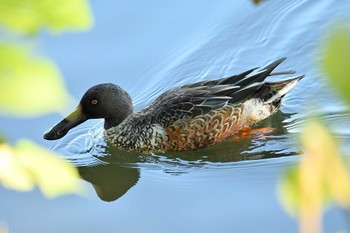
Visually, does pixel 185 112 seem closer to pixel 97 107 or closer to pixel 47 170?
pixel 97 107

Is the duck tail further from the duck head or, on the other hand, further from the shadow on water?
the duck head

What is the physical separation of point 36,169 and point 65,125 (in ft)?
18.3

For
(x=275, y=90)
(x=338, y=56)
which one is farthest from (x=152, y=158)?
(x=338, y=56)

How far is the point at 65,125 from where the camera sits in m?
6.68

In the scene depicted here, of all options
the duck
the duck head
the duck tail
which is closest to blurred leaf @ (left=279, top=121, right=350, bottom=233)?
the duck

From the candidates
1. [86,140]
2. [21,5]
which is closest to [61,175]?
[21,5]

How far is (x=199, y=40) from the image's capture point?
25.6 feet

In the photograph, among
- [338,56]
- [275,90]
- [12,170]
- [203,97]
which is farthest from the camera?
[275,90]

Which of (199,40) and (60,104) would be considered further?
(199,40)

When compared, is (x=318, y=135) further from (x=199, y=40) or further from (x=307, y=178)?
(x=199, y=40)

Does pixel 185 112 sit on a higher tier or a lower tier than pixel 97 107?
lower

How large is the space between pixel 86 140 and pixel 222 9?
215 centimetres

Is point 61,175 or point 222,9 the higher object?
point 222,9

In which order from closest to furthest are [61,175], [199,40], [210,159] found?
[61,175]
[210,159]
[199,40]
